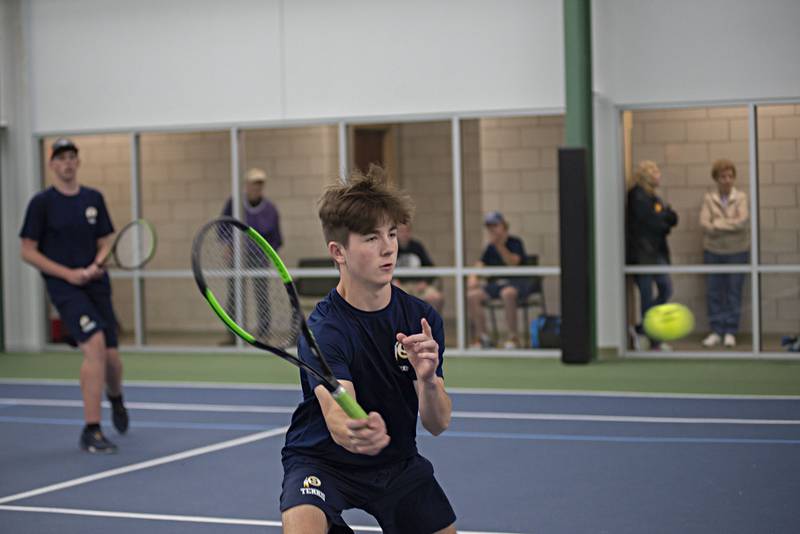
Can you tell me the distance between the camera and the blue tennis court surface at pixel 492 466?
18.4 feet

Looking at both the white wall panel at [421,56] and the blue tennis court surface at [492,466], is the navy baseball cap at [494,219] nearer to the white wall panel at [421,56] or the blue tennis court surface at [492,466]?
the white wall panel at [421,56]

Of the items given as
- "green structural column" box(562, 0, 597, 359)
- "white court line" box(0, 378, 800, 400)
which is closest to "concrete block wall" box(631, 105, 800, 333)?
"green structural column" box(562, 0, 597, 359)

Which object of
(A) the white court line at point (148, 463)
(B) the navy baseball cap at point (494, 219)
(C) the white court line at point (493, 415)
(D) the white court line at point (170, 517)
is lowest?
(D) the white court line at point (170, 517)

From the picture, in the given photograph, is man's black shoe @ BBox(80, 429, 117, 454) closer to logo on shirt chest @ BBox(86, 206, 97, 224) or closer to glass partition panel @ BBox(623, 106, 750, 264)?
logo on shirt chest @ BBox(86, 206, 97, 224)

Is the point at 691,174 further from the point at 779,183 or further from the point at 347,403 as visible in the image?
the point at 347,403

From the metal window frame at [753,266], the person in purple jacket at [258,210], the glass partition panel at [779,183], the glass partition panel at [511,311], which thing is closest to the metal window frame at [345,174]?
the glass partition panel at [511,311]

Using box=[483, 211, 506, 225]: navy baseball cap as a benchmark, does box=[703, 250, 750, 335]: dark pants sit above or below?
below

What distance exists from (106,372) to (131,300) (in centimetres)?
718

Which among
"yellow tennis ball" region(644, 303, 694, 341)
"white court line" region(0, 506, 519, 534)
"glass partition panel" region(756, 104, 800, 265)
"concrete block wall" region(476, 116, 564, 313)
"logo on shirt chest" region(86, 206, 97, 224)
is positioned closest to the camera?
"white court line" region(0, 506, 519, 534)

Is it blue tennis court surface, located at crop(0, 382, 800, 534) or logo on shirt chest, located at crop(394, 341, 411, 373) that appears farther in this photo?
blue tennis court surface, located at crop(0, 382, 800, 534)

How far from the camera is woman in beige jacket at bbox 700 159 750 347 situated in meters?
11.3

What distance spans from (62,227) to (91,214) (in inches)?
8.5

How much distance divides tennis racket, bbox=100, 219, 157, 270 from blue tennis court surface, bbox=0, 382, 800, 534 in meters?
1.22

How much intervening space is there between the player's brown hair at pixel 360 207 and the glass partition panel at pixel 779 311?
325 inches
